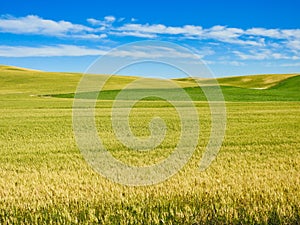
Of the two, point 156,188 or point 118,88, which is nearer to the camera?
point 156,188

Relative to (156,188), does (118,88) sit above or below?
above

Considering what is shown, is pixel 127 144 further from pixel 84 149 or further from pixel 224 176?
pixel 224 176

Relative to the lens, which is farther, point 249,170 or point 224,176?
point 249,170

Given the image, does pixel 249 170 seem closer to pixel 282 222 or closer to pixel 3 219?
pixel 282 222

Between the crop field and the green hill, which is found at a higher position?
the green hill

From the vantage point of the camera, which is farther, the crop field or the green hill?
the green hill

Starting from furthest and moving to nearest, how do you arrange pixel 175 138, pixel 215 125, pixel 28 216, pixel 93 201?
pixel 215 125
pixel 175 138
pixel 93 201
pixel 28 216

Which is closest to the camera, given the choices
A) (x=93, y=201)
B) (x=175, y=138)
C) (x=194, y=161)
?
(x=93, y=201)

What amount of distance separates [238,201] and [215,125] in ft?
46.1

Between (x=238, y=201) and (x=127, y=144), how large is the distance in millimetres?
8169

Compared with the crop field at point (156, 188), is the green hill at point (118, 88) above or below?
above

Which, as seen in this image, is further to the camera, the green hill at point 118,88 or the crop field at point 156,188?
the green hill at point 118,88

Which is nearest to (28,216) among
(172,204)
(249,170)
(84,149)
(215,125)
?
(172,204)

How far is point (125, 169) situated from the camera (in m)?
9.38
